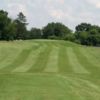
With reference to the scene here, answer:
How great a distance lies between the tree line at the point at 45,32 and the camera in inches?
4195

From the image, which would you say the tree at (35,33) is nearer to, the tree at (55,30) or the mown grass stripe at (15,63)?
A: the tree at (55,30)

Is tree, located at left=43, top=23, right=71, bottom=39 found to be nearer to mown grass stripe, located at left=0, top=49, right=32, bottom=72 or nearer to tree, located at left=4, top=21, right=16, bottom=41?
tree, located at left=4, top=21, right=16, bottom=41

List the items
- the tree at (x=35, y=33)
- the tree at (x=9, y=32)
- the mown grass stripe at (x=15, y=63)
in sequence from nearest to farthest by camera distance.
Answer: the mown grass stripe at (x=15, y=63)
the tree at (x=9, y=32)
the tree at (x=35, y=33)

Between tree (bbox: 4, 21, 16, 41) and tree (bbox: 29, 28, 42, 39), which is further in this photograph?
tree (bbox: 29, 28, 42, 39)

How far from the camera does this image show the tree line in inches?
4195

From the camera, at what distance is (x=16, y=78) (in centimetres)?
1600

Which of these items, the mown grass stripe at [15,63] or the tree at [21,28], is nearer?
the mown grass stripe at [15,63]

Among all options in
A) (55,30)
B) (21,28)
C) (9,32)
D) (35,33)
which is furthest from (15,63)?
(55,30)

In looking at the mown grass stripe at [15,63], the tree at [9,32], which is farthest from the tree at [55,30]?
the mown grass stripe at [15,63]

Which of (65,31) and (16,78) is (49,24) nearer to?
(65,31)

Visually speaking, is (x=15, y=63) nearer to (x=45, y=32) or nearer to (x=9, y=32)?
(x=9, y=32)

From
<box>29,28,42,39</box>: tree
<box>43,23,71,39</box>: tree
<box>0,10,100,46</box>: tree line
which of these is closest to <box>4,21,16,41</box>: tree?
<box>0,10,100,46</box>: tree line

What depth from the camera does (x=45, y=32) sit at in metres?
171

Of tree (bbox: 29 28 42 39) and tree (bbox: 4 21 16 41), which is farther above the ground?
tree (bbox: 4 21 16 41)
